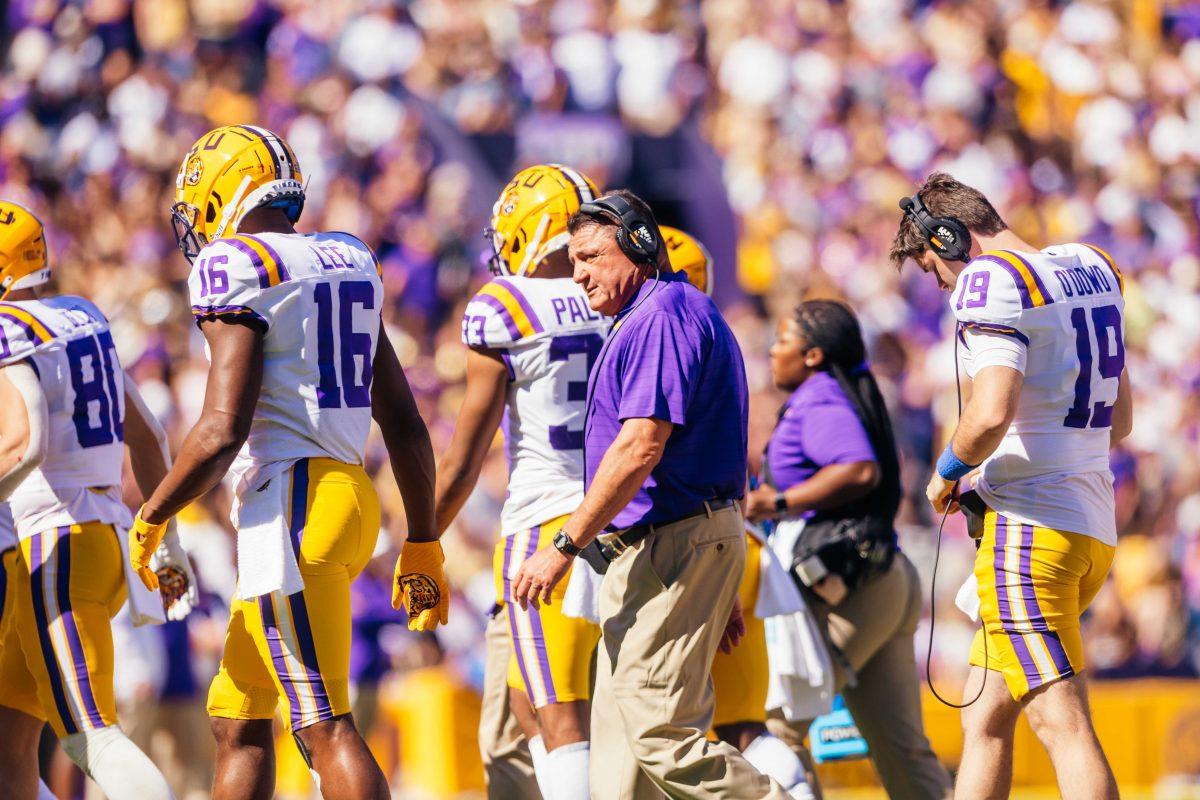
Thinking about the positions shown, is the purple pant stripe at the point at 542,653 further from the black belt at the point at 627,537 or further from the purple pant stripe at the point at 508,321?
the purple pant stripe at the point at 508,321

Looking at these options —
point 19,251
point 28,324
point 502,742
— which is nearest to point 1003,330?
point 502,742

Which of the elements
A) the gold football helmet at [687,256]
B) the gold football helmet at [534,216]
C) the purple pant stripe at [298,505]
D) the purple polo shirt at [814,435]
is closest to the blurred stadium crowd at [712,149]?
the gold football helmet at [687,256]

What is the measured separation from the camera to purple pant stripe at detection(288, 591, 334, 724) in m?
5.25

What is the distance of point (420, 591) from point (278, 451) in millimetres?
828

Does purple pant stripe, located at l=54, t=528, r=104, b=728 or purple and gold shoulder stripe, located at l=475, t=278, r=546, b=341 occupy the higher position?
purple and gold shoulder stripe, located at l=475, t=278, r=546, b=341

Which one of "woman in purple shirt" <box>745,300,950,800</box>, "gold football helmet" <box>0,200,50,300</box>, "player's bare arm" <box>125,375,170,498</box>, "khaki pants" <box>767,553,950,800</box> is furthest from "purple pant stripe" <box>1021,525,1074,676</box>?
"gold football helmet" <box>0,200,50,300</box>

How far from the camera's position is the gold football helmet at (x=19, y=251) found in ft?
20.6

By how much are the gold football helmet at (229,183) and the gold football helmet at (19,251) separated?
893 millimetres

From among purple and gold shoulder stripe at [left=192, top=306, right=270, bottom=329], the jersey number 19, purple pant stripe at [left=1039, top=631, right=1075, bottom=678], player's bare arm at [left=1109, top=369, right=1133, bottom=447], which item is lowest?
purple pant stripe at [left=1039, top=631, right=1075, bottom=678]

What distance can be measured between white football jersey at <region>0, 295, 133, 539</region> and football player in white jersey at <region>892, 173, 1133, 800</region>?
2826 mm

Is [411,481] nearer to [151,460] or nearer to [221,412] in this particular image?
[221,412]

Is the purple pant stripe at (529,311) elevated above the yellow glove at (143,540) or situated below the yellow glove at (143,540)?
above

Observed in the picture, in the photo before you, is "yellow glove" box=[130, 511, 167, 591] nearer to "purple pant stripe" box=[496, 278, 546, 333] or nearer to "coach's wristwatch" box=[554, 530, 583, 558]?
"coach's wristwatch" box=[554, 530, 583, 558]

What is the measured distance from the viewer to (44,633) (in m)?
6.04
